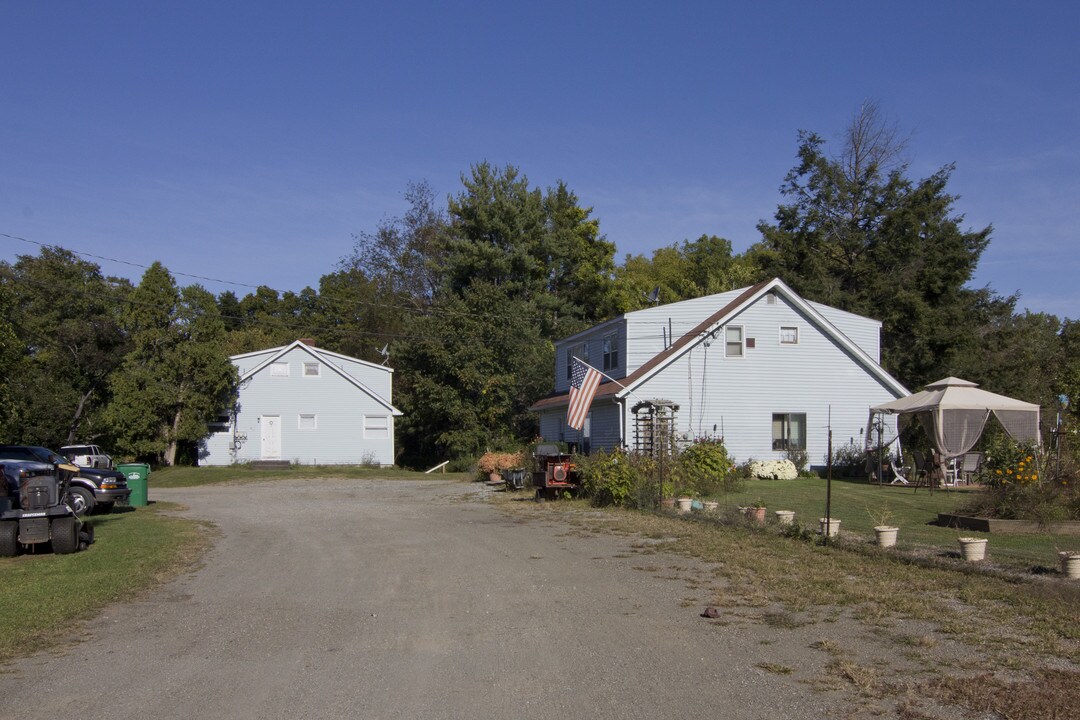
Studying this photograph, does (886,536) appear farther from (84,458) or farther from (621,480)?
(84,458)

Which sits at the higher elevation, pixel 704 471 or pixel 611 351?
pixel 611 351

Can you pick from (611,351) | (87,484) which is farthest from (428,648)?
(611,351)

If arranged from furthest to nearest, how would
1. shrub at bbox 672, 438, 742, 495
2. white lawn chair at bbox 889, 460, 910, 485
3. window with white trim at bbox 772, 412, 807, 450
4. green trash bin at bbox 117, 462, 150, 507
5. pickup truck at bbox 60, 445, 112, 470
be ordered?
window with white trim at bbox 772, 412, 807, 450, pickup truck at bbox 60, 445, 112, 470, white lawn chair at bbox 889, 460, 910, 485, green trash bin at bbox 117, 462, 150, 507, shrub at bbox 672, 438, 742, 495

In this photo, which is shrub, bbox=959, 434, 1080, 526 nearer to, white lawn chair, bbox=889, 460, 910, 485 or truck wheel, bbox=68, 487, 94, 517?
white lawn chair, bbox=889, 460, 910, 485

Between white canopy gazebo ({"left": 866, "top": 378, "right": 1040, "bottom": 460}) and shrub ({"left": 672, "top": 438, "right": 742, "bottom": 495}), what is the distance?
18.0 ft

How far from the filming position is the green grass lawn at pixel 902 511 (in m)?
12.0

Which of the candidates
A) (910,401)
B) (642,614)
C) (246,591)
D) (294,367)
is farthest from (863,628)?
(294,367)

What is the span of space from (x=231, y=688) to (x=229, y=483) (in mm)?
31623

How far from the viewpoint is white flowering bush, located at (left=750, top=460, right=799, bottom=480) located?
29.5m

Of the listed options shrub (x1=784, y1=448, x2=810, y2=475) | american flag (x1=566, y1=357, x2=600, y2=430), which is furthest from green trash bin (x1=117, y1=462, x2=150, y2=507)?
shrub (x1=784, y1=448, x2=810, y2=475)

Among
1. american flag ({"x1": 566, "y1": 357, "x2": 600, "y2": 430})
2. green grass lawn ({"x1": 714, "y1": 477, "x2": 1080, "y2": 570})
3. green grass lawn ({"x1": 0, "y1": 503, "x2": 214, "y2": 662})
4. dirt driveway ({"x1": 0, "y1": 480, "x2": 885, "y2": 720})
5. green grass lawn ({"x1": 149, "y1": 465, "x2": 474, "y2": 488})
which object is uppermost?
american flag ({"x1": 566, "y1": 357, "x2": 600, "y2": 430})

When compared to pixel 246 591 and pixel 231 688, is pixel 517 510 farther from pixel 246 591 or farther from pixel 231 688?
pixel 231 688

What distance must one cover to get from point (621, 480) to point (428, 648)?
13031 millimetres

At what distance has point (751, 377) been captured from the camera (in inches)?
1239
